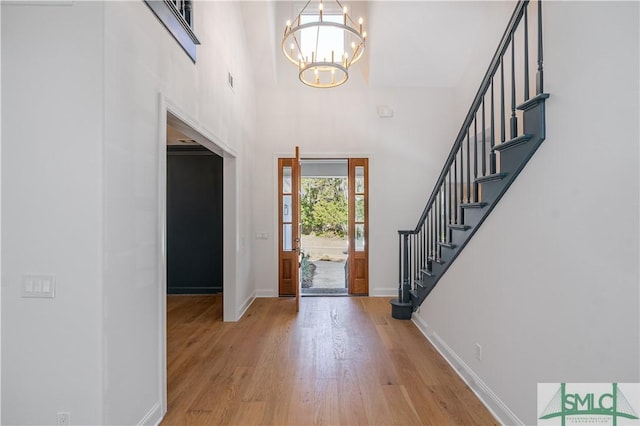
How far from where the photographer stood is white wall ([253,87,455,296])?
549cm

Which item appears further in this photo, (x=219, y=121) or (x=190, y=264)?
(x=190, y=264)

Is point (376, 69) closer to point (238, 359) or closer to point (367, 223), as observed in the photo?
point (367, 223)

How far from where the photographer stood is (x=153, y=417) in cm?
215

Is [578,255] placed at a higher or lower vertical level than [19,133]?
lower

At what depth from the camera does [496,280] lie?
2312mm

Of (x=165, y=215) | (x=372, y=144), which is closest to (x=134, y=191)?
(x=165, y=215)

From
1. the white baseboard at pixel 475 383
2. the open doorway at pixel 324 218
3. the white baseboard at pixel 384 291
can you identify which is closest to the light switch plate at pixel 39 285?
the white baseboard at pixel 475 383

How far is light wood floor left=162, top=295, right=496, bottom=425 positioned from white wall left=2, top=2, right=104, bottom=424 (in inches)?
35.7

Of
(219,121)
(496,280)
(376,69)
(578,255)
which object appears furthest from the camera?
(376,69)

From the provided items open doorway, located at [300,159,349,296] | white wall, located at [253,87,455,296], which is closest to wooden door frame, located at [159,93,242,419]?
white wall, located at [253,87,455,296]

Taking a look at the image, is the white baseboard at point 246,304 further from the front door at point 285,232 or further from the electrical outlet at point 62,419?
the electrical outlet at point 62,419

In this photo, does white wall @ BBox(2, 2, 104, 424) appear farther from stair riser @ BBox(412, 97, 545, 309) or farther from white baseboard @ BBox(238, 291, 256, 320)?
white baseboard @ BBox(238, 291, 256, 320)

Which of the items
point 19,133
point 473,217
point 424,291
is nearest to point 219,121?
point 19,133

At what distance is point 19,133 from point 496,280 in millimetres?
2955
